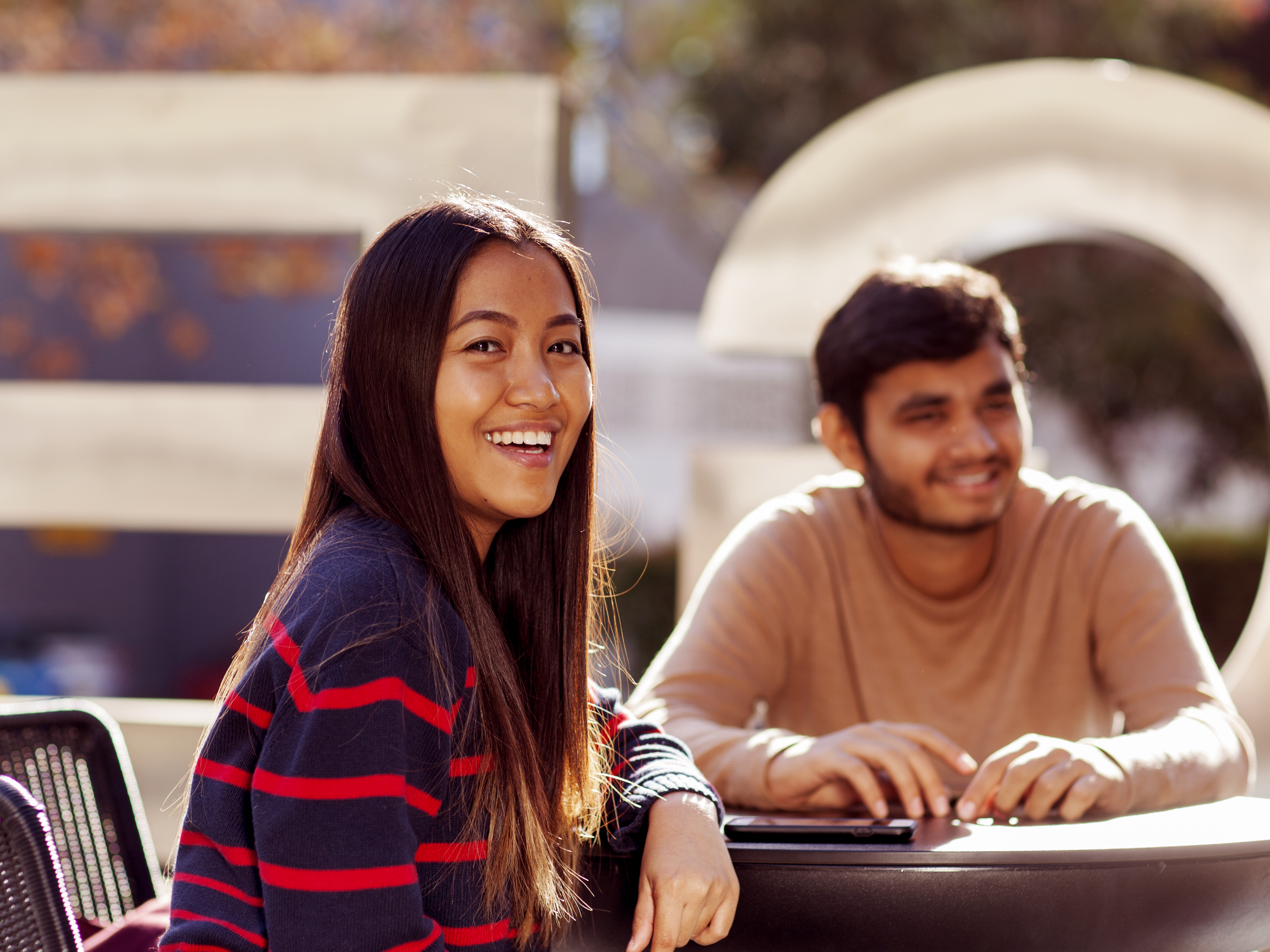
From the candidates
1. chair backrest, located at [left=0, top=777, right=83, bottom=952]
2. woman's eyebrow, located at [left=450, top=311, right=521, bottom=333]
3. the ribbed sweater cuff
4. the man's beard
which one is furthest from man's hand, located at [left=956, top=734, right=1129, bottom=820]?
chair backrest, located at [left=0, top=777, right=83, bottom=952]

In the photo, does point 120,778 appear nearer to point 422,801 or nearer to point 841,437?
point 422,801

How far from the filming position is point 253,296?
9.55 meters

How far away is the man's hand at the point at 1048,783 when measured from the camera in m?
1.55

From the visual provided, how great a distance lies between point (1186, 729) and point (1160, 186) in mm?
2288

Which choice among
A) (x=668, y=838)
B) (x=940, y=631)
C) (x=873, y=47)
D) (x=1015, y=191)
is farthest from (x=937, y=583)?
(x=873, y=47)

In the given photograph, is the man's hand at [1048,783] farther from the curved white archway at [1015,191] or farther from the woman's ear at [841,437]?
the curved white archway at [1015,191]

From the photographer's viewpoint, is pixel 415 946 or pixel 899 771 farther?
pixel 899 771

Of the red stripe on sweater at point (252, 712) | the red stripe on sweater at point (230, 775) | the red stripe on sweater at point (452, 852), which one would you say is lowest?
the red stripe on sweater at point (452, 852)

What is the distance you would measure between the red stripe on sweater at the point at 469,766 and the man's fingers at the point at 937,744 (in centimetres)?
58

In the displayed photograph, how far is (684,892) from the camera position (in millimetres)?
1316

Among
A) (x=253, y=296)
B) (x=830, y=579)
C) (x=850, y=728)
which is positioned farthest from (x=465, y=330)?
(x=253, y=296)

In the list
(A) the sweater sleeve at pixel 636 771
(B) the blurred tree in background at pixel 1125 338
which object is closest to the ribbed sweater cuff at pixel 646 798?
(A) the sweater sleeve at pixel 636 771

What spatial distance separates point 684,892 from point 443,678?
0.35 meters

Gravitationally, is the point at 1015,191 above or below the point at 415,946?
above
